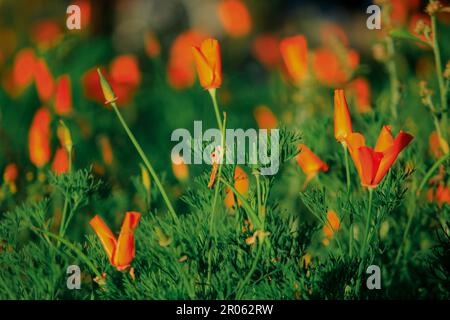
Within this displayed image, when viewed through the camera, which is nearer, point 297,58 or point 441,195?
point 441,195

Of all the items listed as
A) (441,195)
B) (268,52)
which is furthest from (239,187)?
(268,52)

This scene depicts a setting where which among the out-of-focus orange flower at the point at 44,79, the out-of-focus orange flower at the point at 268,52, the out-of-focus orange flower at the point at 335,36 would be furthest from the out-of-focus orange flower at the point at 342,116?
the out-of-focus orange flower at the point at 268,52

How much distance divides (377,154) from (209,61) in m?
0.29

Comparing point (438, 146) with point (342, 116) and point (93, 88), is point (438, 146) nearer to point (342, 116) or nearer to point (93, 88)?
point (342, 116)

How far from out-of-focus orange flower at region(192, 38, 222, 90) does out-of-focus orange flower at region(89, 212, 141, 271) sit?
23 cm

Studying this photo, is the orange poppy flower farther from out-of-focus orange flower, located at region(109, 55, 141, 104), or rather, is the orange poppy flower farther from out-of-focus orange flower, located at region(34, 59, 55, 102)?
out-of-focus orange flower, located at region(109, 55, 141, 104)

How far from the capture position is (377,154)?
106 centimetres

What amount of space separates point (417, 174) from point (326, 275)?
0.42m

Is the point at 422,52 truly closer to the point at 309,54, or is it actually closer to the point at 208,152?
the point at 309,54

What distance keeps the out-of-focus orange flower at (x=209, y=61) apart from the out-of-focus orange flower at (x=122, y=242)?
0.23 meters

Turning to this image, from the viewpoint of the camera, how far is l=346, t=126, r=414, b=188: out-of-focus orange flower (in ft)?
3.44

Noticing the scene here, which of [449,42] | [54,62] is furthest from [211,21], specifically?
[54,62]

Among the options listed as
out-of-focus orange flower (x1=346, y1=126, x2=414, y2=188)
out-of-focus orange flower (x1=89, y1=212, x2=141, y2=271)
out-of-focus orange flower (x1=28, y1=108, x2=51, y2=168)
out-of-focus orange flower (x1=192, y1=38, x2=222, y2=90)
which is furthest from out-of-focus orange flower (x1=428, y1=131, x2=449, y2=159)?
out-of-focus orange flower (x1=28, y1=108, x2=51, y2=168)

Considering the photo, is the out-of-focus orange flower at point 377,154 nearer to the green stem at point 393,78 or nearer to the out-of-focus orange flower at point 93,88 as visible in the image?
the green stem at point 393,78
